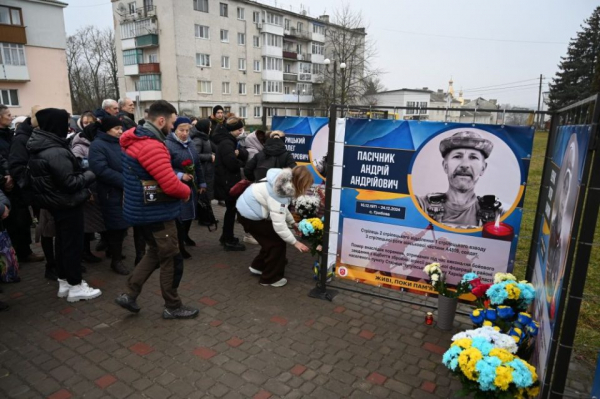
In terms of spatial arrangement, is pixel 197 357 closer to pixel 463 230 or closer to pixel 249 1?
pixel 463 230

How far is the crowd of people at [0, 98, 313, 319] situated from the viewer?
144 inches

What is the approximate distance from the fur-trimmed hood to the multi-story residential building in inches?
1338

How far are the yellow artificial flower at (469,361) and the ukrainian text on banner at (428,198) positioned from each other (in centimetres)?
160

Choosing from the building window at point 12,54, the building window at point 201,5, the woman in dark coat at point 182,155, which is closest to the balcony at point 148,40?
the building window at point 201,5

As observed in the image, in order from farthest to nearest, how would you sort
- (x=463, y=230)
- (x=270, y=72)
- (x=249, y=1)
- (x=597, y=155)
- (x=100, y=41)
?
(x=100, y=41)
(x=270, y=72)
(x=249, y=1)
(x=463, y=230)
(x=597, y=155)

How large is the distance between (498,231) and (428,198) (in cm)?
71

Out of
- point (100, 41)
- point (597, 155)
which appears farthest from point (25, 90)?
point (597, 155)

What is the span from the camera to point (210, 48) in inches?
1635

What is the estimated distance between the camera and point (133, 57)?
4144cm

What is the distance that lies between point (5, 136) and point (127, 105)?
188 cm

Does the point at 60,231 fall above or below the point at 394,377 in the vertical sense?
above

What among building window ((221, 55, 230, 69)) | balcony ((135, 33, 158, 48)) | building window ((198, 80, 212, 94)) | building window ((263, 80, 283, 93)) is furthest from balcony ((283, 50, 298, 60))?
balcony ((135, 33, 158, 48))

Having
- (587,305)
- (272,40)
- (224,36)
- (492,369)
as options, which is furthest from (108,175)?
(272,40)

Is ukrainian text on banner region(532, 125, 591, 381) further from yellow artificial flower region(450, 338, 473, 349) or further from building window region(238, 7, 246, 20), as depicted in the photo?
building window region(238, 7, 246, 20)
